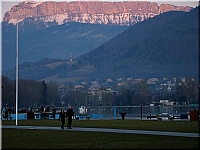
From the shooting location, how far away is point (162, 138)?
32.6 metres

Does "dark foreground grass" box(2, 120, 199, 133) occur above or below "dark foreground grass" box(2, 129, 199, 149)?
above

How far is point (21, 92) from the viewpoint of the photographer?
178m

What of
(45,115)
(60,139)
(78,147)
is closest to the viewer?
(78,147)

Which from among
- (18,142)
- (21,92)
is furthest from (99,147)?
(21,92)

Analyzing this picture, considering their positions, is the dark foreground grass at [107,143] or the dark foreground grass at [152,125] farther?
the dark foreground grass at [152,125]

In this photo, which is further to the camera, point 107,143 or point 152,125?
point 152,125

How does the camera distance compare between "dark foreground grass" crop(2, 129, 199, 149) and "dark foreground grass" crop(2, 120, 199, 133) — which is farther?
"dark foreground grass" crop(2, 120, 199, 133)

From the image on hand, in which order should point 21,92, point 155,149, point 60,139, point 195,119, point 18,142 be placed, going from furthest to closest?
point 21,92
point 195,119
point 60,139
point 18,142
point 155,149

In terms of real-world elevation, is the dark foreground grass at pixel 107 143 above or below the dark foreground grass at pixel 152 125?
below

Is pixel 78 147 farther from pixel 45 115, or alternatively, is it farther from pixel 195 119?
pixel 45 115

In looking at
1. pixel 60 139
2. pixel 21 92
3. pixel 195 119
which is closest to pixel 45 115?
pixel 195 119

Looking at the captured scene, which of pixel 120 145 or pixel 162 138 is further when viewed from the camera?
pixel 162 138

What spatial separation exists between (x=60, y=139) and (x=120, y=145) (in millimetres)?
5707

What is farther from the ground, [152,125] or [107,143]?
[152,125]
